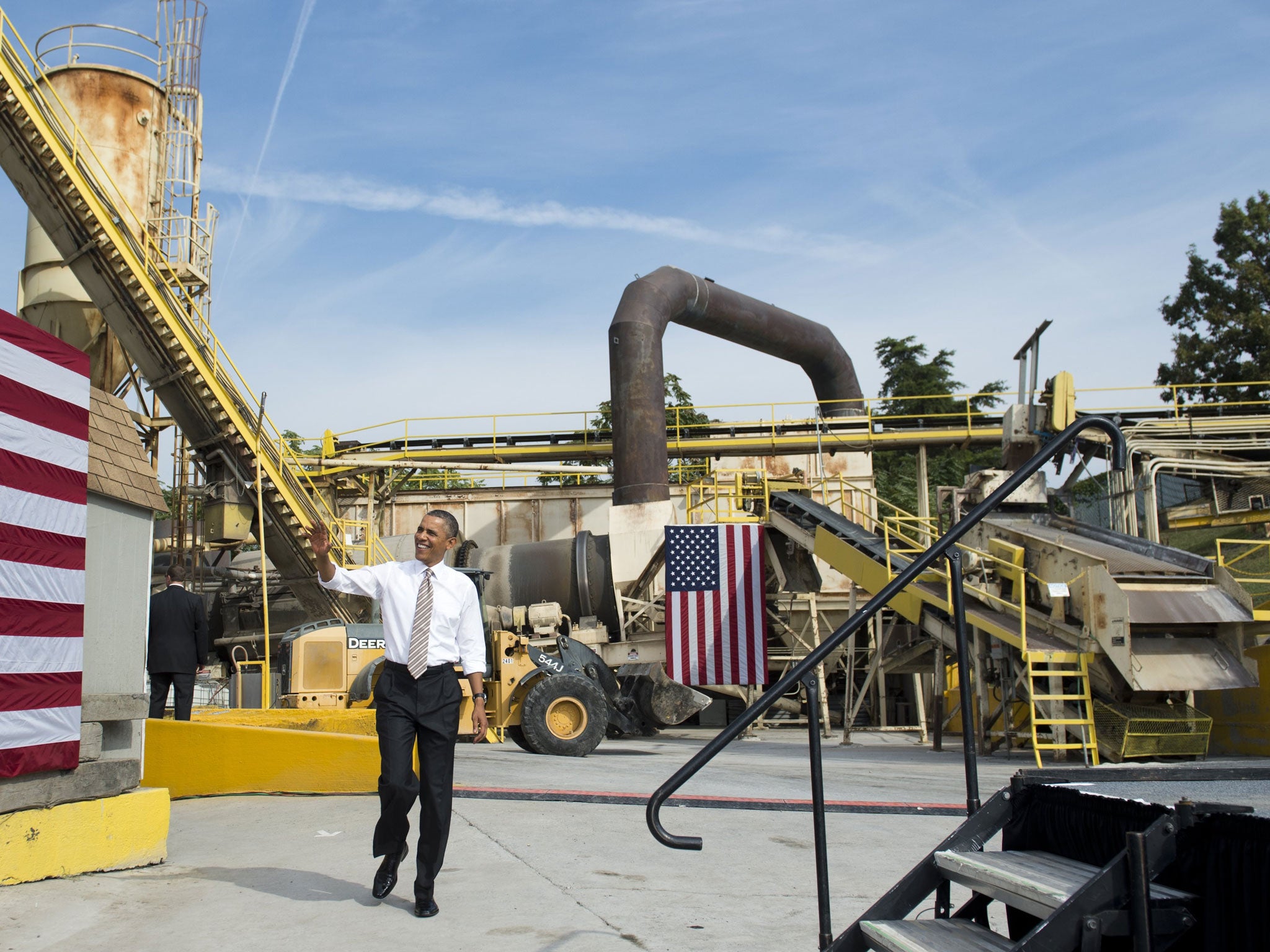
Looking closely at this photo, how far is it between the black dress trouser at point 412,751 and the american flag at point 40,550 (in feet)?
4.99

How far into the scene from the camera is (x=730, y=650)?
16.3m

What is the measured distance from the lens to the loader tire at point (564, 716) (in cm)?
1205

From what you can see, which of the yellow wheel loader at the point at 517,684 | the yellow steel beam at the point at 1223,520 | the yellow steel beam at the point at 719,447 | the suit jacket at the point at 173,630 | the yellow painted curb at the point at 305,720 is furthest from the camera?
the yellow steel beam at the point at 719,447

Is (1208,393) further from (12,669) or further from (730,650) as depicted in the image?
(12,669)

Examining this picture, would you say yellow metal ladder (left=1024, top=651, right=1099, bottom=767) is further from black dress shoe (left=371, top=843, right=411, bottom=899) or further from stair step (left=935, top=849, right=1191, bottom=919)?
stair step (left=935, top=849, right=1191, bottom=919)

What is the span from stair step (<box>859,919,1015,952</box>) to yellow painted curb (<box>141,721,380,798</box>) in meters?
4.69

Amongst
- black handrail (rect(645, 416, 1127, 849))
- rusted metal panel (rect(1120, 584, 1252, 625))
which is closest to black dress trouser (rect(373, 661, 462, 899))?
black handrail (rect(645, 416, 1127, 849))

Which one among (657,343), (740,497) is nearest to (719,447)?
(657,343)

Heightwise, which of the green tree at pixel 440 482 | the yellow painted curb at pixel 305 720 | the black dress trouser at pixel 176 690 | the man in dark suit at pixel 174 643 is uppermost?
the green tree at pixel 440 482

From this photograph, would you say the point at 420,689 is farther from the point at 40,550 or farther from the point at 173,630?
the point at 173,630

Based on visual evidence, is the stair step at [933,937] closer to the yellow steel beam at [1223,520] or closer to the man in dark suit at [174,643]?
the man in dark suit at [174,643]

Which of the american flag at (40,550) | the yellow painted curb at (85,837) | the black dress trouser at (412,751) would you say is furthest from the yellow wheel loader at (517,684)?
the black dress trouser at (412,751)

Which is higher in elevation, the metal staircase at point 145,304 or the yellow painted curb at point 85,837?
the metal staircase at point 145,304

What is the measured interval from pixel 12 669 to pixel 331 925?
1823 millimetres
